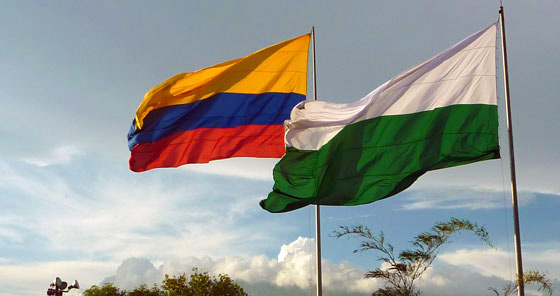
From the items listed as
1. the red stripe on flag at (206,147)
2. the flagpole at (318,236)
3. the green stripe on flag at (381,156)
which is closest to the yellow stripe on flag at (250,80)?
the flagpole at (318,236)

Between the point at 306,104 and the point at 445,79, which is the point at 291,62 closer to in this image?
the point at 306,104

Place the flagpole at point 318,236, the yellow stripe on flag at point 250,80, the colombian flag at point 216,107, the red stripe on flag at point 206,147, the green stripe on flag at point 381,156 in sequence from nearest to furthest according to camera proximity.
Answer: the green stripe on flag at point 381,156 → the flagpole at point 318,236 → the red stripe on flag at point 206,147 → the colombian flag at point 216,107 → the yellow stripe on flag at point 250,80

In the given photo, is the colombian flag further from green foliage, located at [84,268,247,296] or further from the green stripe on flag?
green foliage, located at [84,268,247,296]

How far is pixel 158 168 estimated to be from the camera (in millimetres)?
24344

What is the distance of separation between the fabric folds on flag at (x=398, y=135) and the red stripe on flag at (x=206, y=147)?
370cm

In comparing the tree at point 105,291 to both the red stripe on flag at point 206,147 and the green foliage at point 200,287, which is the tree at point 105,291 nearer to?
the green foliage at point 200,287

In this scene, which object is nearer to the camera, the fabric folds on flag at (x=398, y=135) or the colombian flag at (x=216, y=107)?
the fabric folds on flag at (x=398, y=135)

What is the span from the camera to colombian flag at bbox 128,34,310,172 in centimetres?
2406

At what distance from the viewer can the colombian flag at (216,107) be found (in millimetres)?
24062

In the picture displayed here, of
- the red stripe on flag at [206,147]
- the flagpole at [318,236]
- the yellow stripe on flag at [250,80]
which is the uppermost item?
the yellow stripe on flag at [250,80]

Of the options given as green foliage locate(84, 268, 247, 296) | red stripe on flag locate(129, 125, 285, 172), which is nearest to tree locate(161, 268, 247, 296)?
green foliage locate(84, 268, 247, 296)

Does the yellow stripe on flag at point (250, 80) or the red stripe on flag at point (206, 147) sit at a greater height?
the yellow stripe on flag at point (250, 80)

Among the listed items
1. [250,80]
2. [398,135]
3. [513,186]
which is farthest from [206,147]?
[513,186]

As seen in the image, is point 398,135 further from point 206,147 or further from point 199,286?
point 199,286
